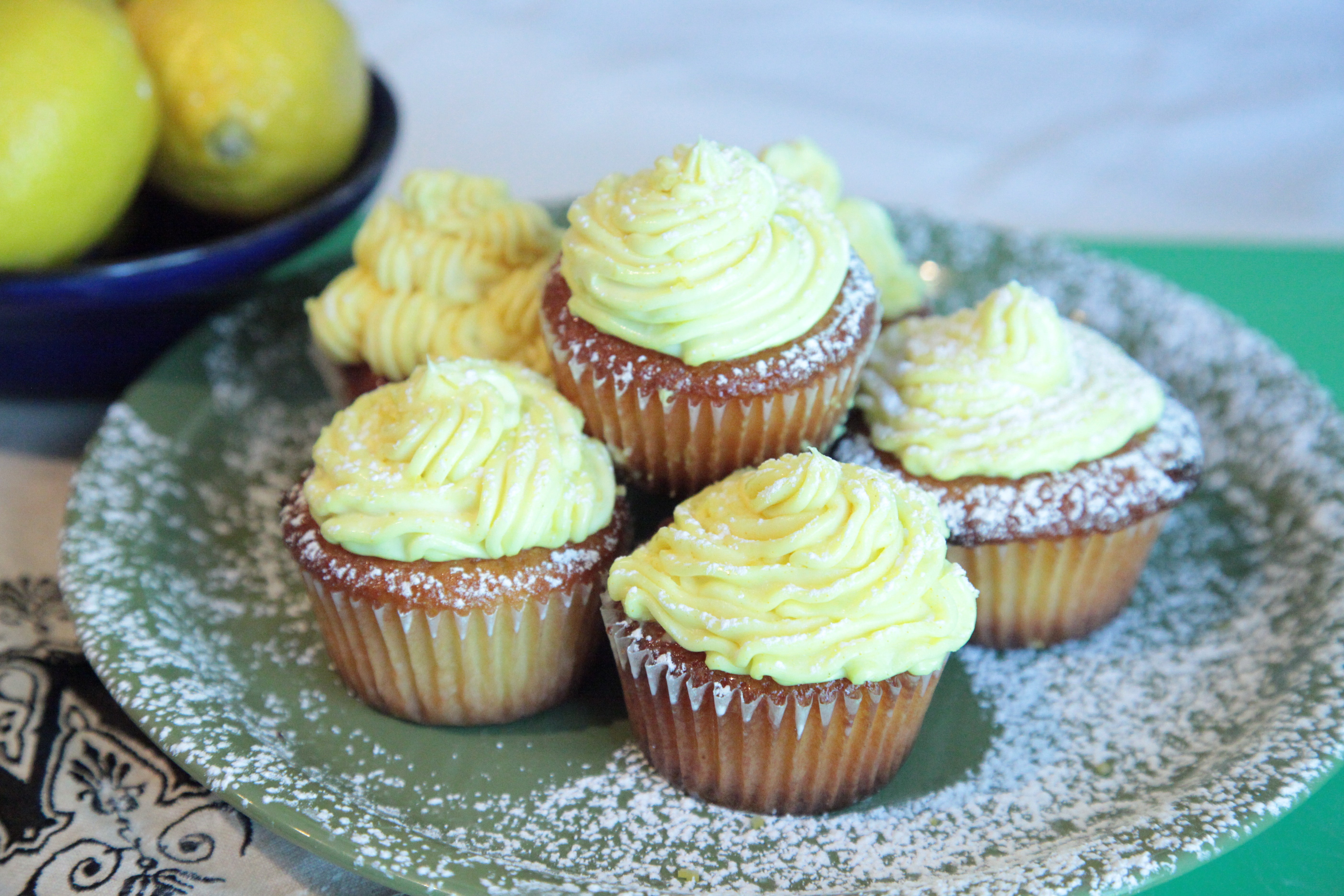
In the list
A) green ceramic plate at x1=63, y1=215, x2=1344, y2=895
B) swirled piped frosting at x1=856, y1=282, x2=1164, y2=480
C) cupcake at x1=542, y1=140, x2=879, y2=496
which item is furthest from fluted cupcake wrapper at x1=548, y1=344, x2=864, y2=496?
green ceramic plate at x1=63, y1=215, x2=1344, y2=895

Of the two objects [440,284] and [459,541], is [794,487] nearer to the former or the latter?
[459,541]

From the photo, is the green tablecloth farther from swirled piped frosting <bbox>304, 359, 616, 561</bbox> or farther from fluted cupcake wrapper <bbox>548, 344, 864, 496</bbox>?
swirled piped frosting <bbox>304, 359, 616, 561</bbox>

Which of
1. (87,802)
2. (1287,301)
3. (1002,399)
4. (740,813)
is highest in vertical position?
(1002,399)

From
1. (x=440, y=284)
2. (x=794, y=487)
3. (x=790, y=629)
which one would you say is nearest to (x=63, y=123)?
(x=440, y=284)

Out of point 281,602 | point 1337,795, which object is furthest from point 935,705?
point 281,602

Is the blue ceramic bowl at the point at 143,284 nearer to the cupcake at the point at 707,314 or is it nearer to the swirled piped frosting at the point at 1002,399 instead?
the cupcake at the point at 707,314

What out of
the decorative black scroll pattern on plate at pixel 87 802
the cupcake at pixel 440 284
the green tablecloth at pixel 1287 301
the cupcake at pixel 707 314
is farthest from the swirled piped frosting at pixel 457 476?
the green tablecloth at pixel 1287 301
